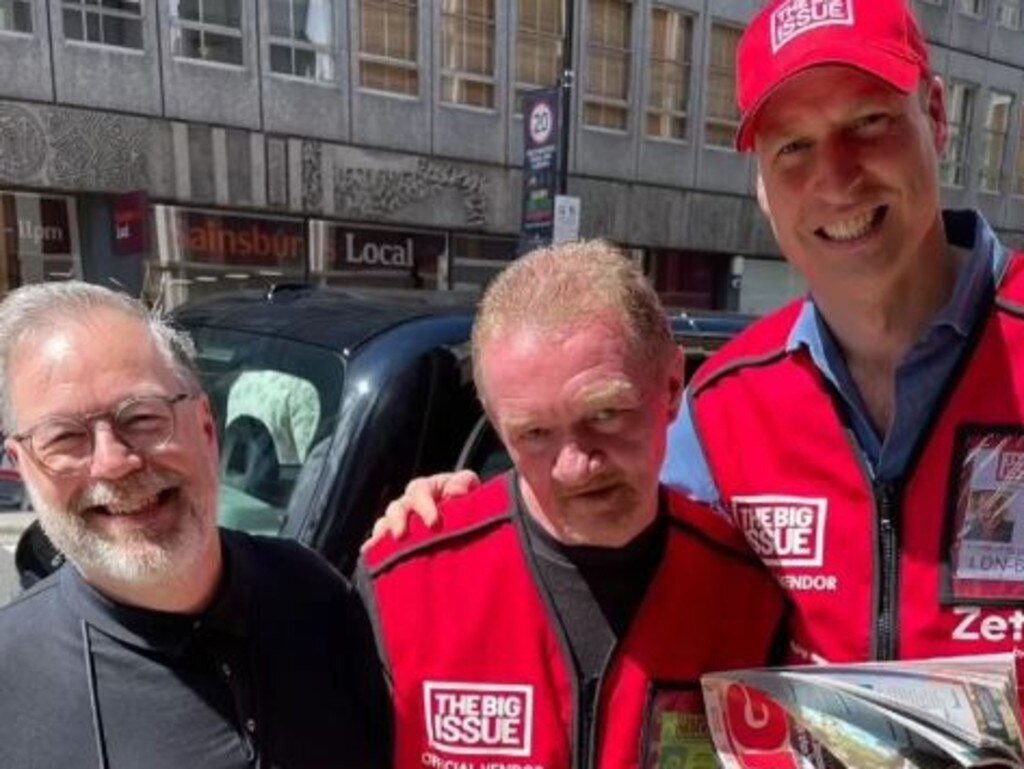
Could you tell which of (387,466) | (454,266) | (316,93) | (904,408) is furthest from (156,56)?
(904,408)

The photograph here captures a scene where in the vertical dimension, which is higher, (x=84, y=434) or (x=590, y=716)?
(x=84, y=434)

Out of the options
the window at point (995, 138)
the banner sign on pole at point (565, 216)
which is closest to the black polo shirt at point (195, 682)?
the banner sign on pole at point (565, 216)

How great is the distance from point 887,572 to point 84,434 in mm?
1258

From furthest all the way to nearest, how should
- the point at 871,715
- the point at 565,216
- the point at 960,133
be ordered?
the point at 960,133 → the point at 565,216 → the point at 871,715

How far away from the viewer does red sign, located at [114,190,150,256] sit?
12.6 metres

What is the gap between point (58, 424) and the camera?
1511 millimetres

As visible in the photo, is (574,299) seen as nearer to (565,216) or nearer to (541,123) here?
(565,216)

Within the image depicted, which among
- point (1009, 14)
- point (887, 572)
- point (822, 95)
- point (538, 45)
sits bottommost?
point (887, 572)

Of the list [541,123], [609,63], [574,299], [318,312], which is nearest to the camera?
[574,299]

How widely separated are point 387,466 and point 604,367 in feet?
3.10

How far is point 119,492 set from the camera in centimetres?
155

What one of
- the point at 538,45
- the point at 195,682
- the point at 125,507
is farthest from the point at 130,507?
the point at 538,45

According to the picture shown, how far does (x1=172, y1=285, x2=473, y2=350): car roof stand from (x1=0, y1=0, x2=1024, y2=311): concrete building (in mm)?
8881

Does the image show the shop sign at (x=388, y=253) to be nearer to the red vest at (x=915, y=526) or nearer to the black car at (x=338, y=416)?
the black car at (x=338, y=416)
